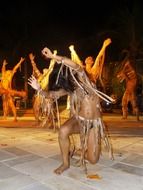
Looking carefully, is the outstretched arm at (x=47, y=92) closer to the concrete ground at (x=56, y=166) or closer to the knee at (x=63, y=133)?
the knee at (x=63, y=133)

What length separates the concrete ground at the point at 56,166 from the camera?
150 inches

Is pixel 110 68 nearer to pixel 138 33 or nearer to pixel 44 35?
pixel 138 33

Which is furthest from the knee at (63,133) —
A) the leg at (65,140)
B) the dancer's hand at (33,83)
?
the dancer's hand at (33,83)

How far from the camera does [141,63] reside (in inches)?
572

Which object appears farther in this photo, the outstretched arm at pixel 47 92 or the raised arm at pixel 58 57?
the outstretched arm at pixel 47 92

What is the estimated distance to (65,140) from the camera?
4203 mm

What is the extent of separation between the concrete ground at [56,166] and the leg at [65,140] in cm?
8

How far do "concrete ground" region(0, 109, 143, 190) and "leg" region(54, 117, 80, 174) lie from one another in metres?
0.08

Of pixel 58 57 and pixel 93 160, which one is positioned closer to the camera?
pixel 58 57

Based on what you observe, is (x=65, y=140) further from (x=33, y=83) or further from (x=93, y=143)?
(x=33, y=83)

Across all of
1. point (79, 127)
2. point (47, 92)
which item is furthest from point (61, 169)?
point (47, 92)

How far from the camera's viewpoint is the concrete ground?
3.82m

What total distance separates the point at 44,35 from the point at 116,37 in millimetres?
6056

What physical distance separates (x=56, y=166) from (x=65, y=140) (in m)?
0.59
